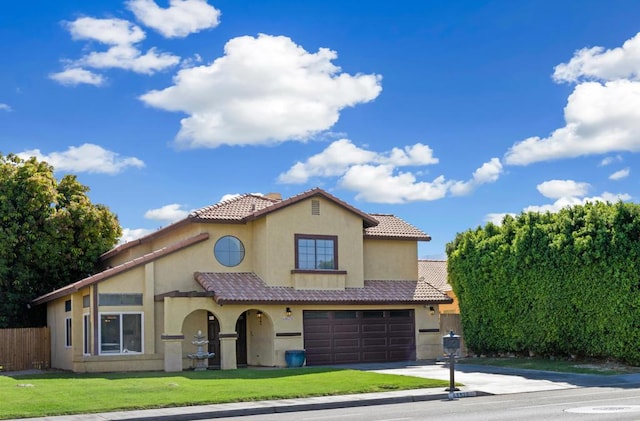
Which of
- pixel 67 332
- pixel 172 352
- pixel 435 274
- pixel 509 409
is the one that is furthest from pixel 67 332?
pixel 435 274

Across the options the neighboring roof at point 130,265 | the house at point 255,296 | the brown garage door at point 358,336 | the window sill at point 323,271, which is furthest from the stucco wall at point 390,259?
the neighboring roof at point 130,265

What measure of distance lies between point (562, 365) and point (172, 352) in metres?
13.5

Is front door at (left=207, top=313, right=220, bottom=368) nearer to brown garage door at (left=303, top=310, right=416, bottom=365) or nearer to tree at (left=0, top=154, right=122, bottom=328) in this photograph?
brown garage door at (left=303, top=310, right=416, bottom=365)

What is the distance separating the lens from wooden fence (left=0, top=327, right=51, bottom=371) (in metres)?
33.8

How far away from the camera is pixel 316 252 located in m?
33.0

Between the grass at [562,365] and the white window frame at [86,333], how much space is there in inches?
553

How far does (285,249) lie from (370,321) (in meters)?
4.65

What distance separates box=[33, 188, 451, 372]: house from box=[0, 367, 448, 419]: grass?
10.9 ft

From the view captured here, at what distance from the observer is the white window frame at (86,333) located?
1181 inches

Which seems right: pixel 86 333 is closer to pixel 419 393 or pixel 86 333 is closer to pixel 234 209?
pixel 234 209

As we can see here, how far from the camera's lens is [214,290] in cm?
2992

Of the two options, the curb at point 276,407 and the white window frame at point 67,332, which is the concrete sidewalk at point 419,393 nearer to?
the curb at point 276,407

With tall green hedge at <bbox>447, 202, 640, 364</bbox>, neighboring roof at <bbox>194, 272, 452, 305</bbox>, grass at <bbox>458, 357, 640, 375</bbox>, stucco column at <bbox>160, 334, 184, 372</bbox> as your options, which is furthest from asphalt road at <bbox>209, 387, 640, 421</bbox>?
stucco column at <bbox>160, 334, 184, 372</bbox>

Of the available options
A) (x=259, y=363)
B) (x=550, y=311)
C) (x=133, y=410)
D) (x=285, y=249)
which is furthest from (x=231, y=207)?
(x=133, y=410)
